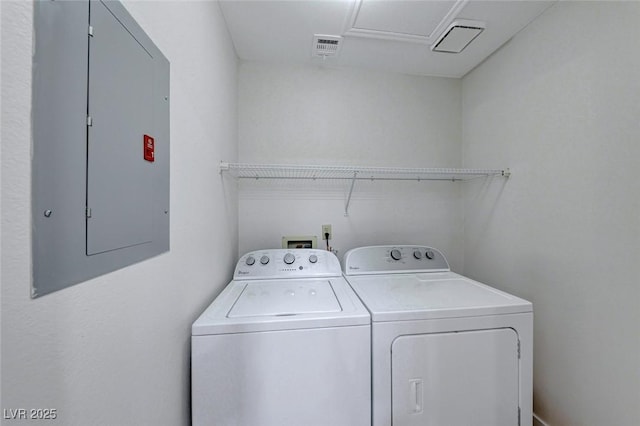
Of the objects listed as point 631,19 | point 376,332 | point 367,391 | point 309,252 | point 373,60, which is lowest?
point 367,391

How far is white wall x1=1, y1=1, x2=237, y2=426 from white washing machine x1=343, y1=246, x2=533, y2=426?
0.79 meters

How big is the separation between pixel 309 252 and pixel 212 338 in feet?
2.91

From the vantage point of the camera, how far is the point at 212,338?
91 cm

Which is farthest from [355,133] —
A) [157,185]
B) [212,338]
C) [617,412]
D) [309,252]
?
[617,412]

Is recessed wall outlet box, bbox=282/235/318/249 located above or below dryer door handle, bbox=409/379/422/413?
above

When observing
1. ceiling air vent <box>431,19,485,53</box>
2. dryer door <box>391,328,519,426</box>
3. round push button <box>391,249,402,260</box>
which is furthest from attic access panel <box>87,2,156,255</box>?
ceiling air vent <box>431,19,485,53</box>

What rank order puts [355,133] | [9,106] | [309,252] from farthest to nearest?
1. [355,133]
2. [309,252]
3. [9,106]

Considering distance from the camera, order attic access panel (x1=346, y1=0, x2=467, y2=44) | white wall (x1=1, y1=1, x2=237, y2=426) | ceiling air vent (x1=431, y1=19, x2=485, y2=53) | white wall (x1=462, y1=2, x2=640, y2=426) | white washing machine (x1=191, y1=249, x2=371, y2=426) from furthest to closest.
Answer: ceiling air vent (x1=431, y1=19, x2=485, y2=53) < attic access panel (x1=346, y1=0, x2=467, y2=44) < white wall (x1=462, y1=2, x2=640, y2=426) < white washing machine (x1=191, y1=249, x2=371, y2=426) < white wall (x1=1, y1=1, x2=237, y2=426)

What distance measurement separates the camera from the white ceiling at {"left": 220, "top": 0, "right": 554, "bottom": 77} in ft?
4.47

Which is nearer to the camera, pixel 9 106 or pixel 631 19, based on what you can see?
pixel 9 106

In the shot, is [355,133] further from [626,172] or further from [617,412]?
[617,412]

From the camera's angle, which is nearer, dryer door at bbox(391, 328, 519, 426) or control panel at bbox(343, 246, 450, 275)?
dryer door at bbox(391, 328, 519, 426)

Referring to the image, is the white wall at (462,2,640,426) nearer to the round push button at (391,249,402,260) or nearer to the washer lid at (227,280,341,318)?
the round push button at (391,249,402,260)

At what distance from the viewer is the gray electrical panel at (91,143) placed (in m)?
0.40
